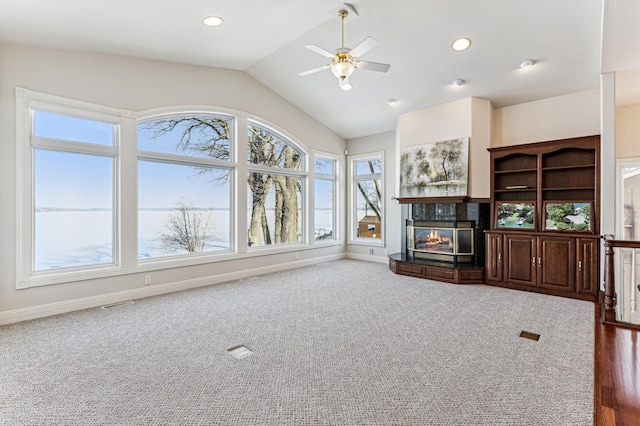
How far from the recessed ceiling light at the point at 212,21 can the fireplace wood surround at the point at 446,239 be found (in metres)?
4.28

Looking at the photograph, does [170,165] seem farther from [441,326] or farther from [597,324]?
[597,324]

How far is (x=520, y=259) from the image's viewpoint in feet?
16.4

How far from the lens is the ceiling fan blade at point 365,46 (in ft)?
10.8

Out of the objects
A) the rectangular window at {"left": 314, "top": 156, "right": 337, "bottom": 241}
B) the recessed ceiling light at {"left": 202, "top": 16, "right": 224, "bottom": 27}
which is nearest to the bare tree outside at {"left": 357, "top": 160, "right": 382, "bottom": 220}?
the rectangular window at {"left": 314, "top": 156, "right": 337, "bottom": 241}

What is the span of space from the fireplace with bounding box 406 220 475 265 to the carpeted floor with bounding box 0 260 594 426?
1374 mm

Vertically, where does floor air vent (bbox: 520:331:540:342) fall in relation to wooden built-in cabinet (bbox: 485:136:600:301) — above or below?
below

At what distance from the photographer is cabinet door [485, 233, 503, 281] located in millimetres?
5223

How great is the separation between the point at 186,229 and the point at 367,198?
430cm

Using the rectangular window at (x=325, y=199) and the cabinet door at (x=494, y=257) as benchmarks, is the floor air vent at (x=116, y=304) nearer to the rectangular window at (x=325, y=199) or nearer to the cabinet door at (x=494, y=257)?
the rectangular window at (x=325, y=199)

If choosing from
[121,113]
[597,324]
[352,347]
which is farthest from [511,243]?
[121,113]

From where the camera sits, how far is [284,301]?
4359 millimetres

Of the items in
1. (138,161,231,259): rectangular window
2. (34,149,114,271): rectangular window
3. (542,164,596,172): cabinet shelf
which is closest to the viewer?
(34,149,114,271): rectangular window

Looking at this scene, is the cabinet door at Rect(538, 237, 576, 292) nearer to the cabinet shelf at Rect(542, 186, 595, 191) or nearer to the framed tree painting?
the cabinet shelf at Rect(542, 186, 595, 191)

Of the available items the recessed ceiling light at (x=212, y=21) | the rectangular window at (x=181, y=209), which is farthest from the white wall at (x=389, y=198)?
the recessed ceiling light at (x=212, y=21)
